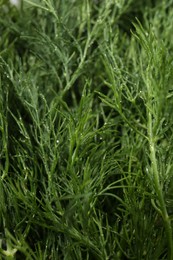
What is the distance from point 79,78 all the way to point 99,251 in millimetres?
329

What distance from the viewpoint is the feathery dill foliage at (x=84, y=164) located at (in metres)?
0.60

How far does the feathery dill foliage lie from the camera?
600mm

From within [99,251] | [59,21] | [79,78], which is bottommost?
[99,251]

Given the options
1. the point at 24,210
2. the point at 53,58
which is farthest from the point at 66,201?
the point at 53,58

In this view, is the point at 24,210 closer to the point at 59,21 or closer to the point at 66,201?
the point at 66,201

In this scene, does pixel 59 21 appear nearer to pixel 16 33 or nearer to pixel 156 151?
pixel 16 33

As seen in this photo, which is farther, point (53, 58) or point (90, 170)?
point (53, 58)

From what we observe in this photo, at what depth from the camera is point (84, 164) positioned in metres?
0.65

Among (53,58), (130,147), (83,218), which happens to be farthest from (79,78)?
(83,218)

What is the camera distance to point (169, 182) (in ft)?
2.08

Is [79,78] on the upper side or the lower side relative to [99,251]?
upper

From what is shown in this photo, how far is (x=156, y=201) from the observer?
0.61 m

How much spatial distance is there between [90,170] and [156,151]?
0.35ft

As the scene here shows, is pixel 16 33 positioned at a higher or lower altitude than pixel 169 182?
higher
